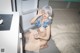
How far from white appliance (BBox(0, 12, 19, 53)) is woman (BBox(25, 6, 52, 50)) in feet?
1.03

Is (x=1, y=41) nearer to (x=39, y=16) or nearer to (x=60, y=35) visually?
(x=39, y=16)

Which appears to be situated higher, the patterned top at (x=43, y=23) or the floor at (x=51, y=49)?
the patterned top at (x=43, y=23)

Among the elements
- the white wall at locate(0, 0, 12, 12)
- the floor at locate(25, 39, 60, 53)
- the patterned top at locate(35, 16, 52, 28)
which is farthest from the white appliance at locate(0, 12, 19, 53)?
the floor at locate(25, 39, 60, 53)

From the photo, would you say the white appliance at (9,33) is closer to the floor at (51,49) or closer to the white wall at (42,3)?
the white wall at (42,3)

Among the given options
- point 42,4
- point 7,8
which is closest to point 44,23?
point 42,4

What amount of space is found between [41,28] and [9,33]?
0.50m

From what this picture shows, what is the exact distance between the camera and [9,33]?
105cm

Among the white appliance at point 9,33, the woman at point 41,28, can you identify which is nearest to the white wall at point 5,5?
the white appliance at point 9,33

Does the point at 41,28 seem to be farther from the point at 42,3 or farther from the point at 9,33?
the point at 9,33

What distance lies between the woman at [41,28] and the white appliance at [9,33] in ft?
1.03

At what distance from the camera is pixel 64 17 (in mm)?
1670

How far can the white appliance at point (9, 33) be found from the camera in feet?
3.12

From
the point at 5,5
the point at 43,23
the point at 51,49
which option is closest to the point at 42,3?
A: the point at 43,23

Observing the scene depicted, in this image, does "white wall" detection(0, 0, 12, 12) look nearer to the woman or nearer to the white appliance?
the white appliance
